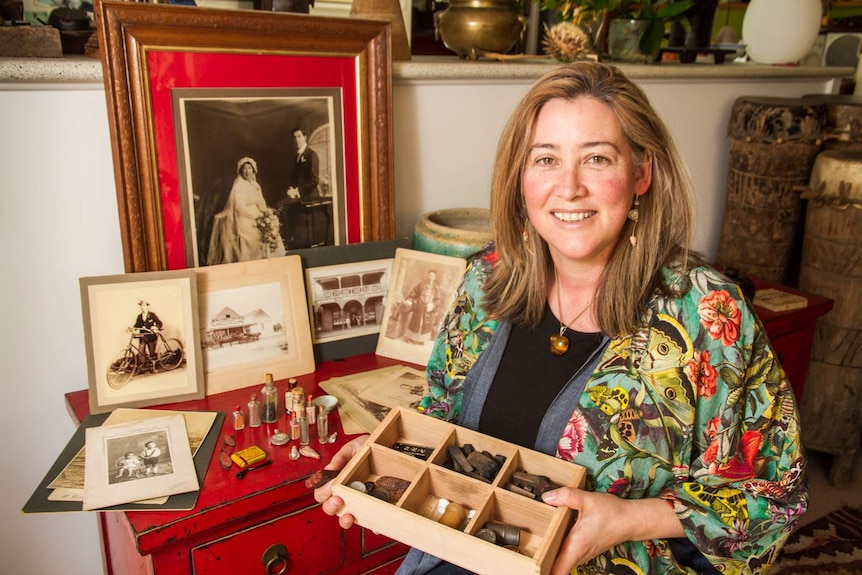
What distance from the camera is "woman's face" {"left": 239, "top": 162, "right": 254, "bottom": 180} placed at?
63.1 inches

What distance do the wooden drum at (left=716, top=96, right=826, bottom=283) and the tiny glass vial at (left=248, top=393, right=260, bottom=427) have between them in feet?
6.31

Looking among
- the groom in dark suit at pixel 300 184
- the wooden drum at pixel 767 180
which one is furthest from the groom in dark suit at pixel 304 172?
the wooden drum at pixel 767 180

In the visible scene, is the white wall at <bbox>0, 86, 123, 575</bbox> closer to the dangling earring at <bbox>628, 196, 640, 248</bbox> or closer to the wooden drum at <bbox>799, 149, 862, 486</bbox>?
the dangling earring at <bbox>628, 196, 640, 248</bbox>

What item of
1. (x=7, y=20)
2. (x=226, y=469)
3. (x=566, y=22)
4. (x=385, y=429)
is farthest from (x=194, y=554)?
(x=566, y=22)

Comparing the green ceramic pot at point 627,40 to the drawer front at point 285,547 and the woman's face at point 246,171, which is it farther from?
the drawer front at point 285,547

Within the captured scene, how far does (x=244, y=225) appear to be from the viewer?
163 cm

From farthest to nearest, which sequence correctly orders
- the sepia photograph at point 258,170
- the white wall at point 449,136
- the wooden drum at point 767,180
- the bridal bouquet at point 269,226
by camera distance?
the wooden drum at point 767,180, the white wall at point 449,136, the bridal bouquet at point 269,226, the sepia photograph at point 258,170

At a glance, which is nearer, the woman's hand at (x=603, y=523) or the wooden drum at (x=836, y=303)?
the woman's hand at (x=603, y=523)

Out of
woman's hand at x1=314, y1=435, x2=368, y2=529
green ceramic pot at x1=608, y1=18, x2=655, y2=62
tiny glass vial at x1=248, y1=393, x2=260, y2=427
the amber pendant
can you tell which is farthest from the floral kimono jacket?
green ceramic pot at x1=608, y1=18, x2=655, y2=62

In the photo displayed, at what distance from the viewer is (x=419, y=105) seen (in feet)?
6.27

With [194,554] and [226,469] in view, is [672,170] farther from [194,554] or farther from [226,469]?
[194,554]

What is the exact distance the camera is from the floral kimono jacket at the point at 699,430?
4.01 ft

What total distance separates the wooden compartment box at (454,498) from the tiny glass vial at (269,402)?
0.29 meters

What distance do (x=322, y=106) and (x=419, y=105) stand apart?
34 centimetres
